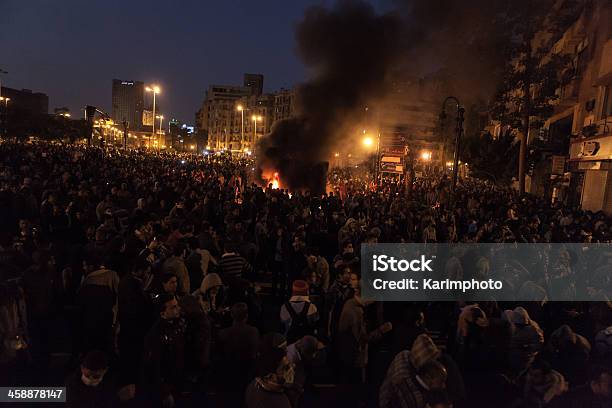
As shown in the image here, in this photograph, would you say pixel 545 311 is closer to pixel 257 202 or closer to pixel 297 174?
pixel 257 202

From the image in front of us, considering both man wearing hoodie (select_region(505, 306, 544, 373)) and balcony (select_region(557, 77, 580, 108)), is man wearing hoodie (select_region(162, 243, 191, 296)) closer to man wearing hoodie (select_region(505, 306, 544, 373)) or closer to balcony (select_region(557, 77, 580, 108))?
man wearing hoodie (select_region(505, 306, 544, 373))

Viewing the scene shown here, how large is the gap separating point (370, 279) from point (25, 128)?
7418cm

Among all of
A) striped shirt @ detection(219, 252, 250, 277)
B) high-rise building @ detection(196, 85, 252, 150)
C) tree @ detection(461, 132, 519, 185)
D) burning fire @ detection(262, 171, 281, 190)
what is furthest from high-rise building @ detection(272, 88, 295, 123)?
striped shirt @ detection(219, 252, 250, 277)

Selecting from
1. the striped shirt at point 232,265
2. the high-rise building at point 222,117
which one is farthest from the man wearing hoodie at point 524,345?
the high-rise building at point 222,117

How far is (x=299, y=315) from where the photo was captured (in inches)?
185

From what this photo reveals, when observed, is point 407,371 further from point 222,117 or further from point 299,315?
point 222,117

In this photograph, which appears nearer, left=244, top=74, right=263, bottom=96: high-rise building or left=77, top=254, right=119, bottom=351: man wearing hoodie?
left=77, top=254, right=119, bottom=351: man wearing hoodie

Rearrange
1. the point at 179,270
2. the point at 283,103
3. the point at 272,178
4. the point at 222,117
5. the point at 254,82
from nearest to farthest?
1. the point at 179,270
2. the point at 272,178
3. the point at 283,103
4. the point at 222,117
5. the point at 254,82

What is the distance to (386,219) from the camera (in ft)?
38.5

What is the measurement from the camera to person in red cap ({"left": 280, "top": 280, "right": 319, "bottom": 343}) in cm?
471

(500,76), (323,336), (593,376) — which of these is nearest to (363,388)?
(323,336)

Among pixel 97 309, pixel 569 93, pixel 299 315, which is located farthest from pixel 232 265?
pixel 569 93

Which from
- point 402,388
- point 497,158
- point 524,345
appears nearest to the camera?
point 402,388

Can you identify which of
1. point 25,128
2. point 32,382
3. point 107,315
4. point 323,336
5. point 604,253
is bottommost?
point 32,382
